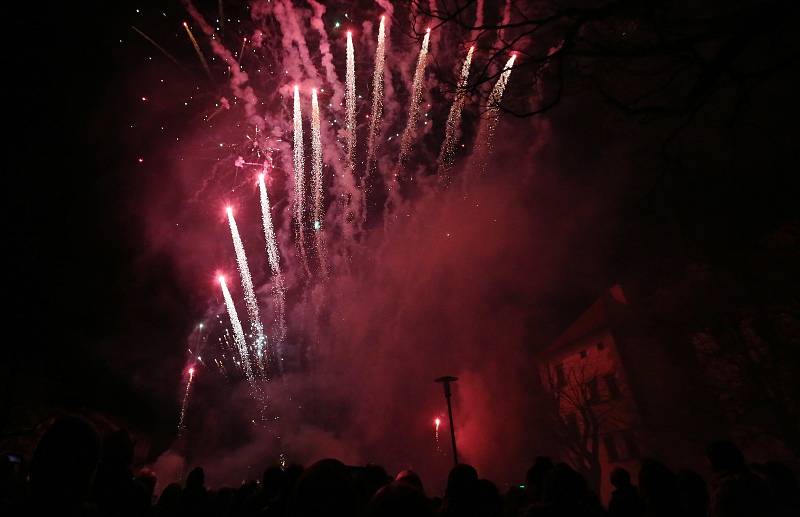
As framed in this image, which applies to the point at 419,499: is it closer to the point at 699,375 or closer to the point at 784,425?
the point at 784,425

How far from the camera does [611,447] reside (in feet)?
83.1

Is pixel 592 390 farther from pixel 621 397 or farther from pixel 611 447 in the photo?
pixel 611 447

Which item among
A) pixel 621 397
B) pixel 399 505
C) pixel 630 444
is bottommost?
pixel 630 444

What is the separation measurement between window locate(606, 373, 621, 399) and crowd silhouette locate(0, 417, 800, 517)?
22605mm

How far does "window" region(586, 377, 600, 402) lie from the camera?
2684 cm

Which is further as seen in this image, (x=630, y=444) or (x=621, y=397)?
(x=621, y=397)

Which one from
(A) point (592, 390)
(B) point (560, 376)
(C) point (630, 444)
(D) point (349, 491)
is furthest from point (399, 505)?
(B) point (560, 376)

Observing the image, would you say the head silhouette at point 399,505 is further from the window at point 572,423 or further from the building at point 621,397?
the window at point 572,423

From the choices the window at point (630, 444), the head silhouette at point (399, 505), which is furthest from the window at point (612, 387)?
the head silhouette at point (399, 505)

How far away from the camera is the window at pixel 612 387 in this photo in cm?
2542

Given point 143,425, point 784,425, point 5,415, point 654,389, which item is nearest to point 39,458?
point 5,415

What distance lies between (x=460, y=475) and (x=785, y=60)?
4.11 m

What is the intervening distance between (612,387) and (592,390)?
1795mm

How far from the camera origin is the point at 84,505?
2246mm
